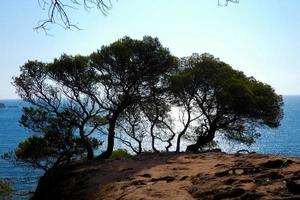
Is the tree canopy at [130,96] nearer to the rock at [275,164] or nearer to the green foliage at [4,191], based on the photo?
the green foliage at [4,191]

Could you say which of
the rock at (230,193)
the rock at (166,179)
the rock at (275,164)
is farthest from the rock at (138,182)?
the rock at (230,193)

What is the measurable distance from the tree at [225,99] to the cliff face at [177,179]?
9.66 metres

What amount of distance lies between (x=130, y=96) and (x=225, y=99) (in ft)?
26.9

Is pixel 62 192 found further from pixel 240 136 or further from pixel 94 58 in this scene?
pixel 240 136

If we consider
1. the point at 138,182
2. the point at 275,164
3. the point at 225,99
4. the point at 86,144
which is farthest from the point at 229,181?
the point at 86,144

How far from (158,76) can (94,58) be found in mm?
5958

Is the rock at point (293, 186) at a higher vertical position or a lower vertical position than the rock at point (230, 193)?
higher

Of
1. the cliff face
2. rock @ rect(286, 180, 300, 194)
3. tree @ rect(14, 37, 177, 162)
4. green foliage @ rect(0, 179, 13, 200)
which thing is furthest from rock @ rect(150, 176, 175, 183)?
green foliage @ rect(0, 179, 13, 200)

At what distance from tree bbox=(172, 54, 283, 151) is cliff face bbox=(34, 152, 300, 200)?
9.66 metres

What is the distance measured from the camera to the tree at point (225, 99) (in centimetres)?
3588

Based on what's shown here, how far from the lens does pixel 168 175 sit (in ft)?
64.7

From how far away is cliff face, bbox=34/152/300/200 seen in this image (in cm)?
1298

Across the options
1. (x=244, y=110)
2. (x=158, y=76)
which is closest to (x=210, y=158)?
(x=244, y=110)

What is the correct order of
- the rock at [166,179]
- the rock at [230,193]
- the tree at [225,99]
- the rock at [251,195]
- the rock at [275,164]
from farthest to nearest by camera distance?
the tree at [225,99]
the rock at [166,179]
the rock at [275,164]
the rock at [230,193]
the rock at [251,195]
